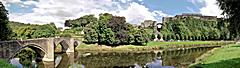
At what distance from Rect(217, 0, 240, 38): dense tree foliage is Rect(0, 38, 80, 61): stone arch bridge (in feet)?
126

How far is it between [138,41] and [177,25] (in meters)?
44.4

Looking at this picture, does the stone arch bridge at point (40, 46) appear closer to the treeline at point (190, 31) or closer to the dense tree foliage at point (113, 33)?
the dense tree foliage at point (113, 33)

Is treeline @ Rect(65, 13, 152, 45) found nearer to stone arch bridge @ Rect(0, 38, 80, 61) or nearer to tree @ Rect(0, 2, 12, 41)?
stone arch bridge @ Rect(0, 38, 80, 61)

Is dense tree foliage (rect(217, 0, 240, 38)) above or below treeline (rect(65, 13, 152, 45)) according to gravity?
above

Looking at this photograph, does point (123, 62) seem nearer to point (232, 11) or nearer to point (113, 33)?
point (113, 33)

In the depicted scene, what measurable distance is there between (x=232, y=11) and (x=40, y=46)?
55469 millimetres

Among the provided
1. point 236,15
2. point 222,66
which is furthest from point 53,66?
point 236,15

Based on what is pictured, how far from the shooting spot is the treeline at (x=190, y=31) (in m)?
155

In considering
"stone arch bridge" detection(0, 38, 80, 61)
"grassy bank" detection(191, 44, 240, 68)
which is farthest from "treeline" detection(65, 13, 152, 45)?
"grassy bank" detection(191, 44, 240, 68)

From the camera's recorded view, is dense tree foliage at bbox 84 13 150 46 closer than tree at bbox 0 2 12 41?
No

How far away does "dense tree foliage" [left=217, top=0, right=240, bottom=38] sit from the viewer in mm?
25703

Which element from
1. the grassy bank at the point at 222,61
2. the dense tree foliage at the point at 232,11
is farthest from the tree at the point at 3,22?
the dense tree foliage at the point at 232,11

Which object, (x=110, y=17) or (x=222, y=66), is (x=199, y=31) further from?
(x=222, y=66)

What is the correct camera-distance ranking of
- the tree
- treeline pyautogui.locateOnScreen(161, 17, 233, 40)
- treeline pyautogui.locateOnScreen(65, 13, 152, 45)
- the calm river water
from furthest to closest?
treeline pyautogui.locateOnScreen(161, 17, 233, 40) → treeline pyautogui.locateOnScreen(65, 13, 152, 45) → the tree → the calm river water
